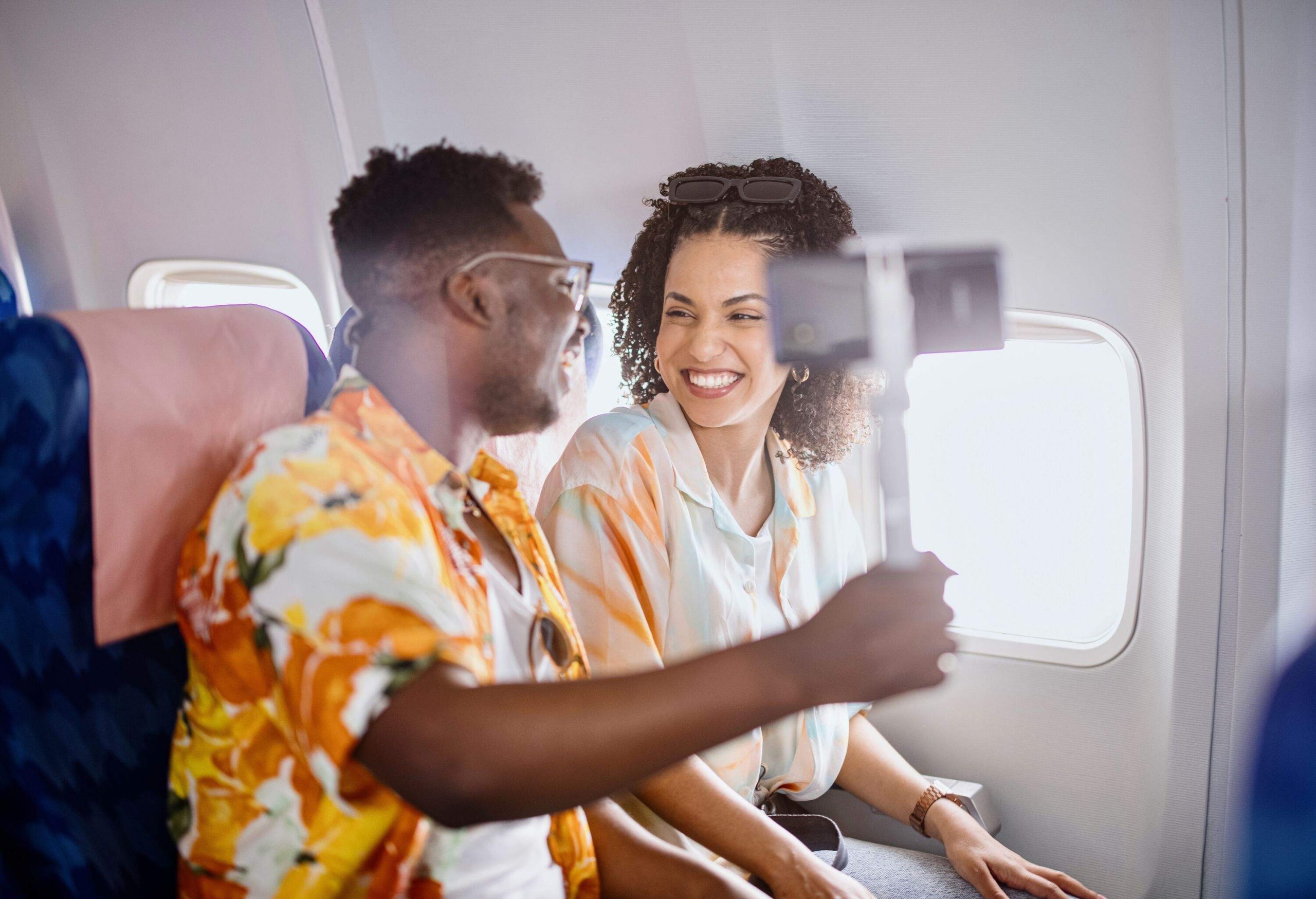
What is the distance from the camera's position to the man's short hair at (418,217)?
1191 mm

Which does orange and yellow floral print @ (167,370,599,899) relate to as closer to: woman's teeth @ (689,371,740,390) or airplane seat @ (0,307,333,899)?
airplane seat @ (0,307,333,899)

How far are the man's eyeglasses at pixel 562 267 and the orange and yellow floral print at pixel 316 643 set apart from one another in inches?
9.0

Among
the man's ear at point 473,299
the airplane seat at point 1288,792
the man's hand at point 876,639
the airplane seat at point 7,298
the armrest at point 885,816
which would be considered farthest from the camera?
the armrest at point 885,816

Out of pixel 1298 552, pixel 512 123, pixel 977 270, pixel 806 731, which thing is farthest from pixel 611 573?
pixel 1298 552

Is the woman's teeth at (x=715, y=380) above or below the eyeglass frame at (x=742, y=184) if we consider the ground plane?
below

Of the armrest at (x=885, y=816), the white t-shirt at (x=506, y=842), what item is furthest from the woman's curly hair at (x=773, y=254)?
the white t-shirt at (x=506, y=842)

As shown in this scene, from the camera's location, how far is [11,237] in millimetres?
1461

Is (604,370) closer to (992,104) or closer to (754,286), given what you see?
(754,286)

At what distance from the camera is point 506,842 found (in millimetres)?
1174

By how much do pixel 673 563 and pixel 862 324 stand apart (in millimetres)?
685

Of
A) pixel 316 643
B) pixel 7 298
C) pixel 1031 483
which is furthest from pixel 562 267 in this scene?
pixel 1031 483

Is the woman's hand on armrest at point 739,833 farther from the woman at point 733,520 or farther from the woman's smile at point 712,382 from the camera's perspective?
the woman's smile at point 712,382

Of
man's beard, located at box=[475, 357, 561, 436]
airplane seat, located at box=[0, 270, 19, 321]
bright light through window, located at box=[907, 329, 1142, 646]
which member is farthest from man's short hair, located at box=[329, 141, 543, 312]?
bright light through window, located at box=[907, 329, 1142, 646]

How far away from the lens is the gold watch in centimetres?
189
